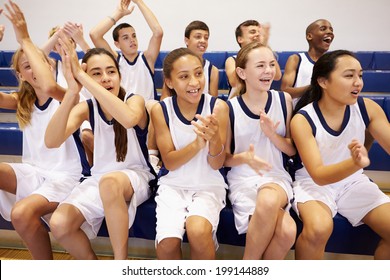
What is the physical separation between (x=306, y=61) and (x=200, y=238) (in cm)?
130

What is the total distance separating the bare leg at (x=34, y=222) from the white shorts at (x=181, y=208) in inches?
14.3

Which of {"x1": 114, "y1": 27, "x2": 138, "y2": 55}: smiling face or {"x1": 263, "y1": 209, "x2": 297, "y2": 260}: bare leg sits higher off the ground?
{"x1": 114, "y1": 27, "x2": 138, "y2": 55}: smiling face

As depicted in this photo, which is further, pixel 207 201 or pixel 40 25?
pixel 40 25

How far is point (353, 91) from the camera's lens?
1.06m

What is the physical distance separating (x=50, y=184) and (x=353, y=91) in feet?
3.26

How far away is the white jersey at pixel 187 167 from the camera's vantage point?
113 centimetres

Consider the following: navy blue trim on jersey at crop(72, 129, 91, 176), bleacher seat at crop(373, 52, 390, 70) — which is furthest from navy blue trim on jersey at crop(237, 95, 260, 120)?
bleacher seat at crop(373, 52, 390, 70)

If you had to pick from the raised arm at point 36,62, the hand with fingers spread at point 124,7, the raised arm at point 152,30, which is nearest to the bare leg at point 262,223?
the raised arm at point 36,62

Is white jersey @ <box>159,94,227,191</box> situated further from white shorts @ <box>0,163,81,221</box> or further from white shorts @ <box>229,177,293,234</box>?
white shorts @ <box>0,163,81,221</box>

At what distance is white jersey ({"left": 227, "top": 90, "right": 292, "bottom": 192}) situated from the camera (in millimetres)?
1163

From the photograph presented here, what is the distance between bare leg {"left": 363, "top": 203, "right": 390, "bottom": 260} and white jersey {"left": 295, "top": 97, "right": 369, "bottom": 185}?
0.44ft

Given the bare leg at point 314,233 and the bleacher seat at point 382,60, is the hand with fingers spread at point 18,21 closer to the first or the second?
the bare leg at point 314,233

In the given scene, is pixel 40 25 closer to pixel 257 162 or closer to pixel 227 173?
pixel 227 173
